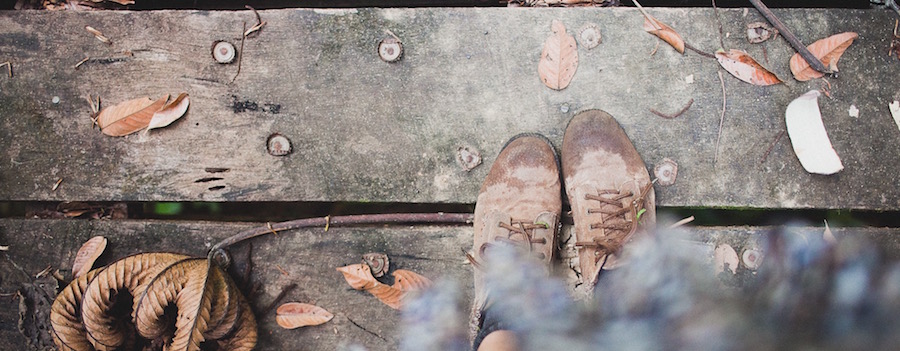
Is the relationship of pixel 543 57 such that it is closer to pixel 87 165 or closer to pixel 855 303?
pixel 855 303

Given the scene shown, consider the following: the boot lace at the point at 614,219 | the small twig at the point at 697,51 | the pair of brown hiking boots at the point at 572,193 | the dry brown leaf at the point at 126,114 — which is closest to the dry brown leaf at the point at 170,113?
the dry brown leaf at the point at 126,114

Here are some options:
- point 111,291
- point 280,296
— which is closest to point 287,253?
point 280,296

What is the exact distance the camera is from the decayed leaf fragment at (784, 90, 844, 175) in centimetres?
181

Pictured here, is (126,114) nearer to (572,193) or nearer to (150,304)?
(150,304)

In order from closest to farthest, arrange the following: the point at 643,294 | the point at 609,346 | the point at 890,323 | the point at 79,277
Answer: the point at 890,323 < the point at 609,346 < the point at 643,294 < the point at 79,277

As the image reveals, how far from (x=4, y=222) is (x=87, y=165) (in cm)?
39

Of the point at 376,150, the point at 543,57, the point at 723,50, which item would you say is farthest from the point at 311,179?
the point at 723,50

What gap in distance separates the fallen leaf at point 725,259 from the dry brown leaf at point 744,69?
0.57 m

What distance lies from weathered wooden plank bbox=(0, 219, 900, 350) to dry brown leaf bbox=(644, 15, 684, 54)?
924 millimetres

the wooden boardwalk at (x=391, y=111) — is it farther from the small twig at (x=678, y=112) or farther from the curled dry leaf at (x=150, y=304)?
the curled dry leaf at (x=150, y=304)

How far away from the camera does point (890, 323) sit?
1167mm

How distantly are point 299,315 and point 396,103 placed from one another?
83cm

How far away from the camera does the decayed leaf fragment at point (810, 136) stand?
181cm

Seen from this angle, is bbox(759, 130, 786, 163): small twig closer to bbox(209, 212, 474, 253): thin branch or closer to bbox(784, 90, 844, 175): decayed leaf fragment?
bbox(784, 90, 844, 175): decayed leaf fragment
